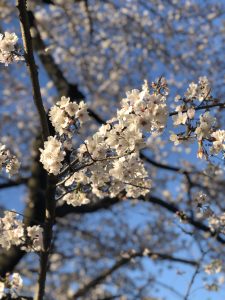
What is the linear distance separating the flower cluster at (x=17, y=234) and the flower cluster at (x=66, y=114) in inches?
49.4

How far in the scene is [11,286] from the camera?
3.87m

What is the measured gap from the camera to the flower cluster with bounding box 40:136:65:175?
2787 millimetres

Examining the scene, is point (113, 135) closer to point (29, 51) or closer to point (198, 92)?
point (198, 92)

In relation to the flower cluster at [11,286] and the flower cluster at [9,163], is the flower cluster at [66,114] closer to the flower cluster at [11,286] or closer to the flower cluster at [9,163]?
the flower cluster at [9,163]

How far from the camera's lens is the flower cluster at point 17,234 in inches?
143

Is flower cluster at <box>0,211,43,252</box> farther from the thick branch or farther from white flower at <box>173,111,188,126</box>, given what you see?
white flower at <box>173,111,188,126</box>

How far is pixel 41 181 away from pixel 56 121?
3.66m

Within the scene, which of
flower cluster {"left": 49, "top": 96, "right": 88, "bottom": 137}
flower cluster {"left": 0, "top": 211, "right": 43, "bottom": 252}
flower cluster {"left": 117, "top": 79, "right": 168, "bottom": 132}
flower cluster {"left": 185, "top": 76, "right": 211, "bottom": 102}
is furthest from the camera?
flower cluster {"left": 0, "top": 211, "right": 43, "bottom": 252}

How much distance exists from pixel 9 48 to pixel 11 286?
82.0 inches

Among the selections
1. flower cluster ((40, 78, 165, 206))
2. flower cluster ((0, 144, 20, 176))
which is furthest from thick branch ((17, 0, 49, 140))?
flower cluster ((0, 144, 20, 176))

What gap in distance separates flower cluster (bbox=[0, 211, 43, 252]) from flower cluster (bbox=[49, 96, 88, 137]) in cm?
126

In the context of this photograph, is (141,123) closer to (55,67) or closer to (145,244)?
(55,67)

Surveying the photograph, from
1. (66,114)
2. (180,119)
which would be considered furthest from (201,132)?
(66,114)

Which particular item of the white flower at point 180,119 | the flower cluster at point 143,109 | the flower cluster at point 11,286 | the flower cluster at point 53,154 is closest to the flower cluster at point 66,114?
the flower cluster at point 53,154
